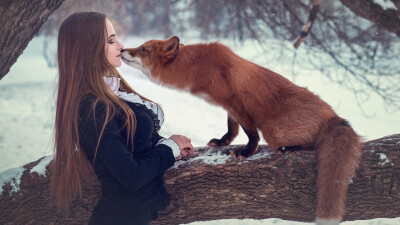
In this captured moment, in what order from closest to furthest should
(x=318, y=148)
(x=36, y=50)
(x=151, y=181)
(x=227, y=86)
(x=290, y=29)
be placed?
(x=151, y=181) < (x=318, y=148) < (x=227, y=86) < (x=290, y=29) < (x=36, y=50)

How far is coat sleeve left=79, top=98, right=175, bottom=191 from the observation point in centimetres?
197

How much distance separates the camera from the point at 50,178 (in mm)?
2934

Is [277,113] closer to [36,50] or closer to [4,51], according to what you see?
[4,51]

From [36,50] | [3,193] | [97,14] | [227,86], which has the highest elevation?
[36,50]

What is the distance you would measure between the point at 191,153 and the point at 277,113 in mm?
696

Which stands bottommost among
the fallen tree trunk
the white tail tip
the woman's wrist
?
the white tail tip

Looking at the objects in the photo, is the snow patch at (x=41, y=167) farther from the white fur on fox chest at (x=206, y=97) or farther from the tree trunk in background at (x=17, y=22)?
the white fur on fox chest at (x=206, y=97)

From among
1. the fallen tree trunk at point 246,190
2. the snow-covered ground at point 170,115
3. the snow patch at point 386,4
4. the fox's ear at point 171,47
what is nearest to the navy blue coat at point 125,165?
the fallen tree trunk at point 246,190

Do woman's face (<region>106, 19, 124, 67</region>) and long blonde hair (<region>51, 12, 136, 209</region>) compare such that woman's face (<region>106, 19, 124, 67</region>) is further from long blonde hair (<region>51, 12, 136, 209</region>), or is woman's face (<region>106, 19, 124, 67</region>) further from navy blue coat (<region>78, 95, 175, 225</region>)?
navy blue coat (<region>78, 95, 175, 225</region>)

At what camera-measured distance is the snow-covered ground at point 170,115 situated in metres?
6.92

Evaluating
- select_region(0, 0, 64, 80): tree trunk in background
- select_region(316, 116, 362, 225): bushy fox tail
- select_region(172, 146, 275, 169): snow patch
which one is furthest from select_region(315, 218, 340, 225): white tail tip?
select_region(0, 0, 64, 80): tree trunk in background

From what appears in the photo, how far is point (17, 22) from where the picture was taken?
2.94m

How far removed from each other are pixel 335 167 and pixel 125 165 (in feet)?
4.34

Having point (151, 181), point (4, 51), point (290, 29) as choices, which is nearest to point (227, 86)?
point (151, 181)
